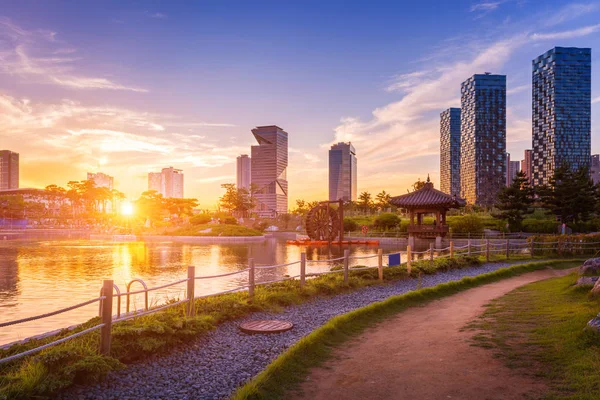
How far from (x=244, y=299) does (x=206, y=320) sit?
2.23 metres

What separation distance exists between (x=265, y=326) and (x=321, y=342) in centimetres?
152

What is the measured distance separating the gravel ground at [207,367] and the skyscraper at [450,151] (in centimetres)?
18556

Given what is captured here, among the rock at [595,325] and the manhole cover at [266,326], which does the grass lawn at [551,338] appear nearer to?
the rock at [595,325]

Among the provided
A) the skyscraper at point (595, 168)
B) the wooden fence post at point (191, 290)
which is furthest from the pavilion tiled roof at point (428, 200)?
the skyscraper at point (595, 168)

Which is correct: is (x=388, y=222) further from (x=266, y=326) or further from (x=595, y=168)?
(x=595, y=168)

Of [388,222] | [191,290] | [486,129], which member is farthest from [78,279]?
[486,129]

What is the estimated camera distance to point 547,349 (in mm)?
6758

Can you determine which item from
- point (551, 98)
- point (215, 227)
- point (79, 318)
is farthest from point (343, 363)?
point (551, 98)

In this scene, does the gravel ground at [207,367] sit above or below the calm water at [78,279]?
above

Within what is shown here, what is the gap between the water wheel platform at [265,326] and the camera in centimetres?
852

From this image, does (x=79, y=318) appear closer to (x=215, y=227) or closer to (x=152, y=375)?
(x=152, y=375)

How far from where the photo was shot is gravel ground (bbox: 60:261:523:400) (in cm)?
545

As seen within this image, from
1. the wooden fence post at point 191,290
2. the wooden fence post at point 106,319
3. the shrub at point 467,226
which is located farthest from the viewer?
the shrub at point 467,226

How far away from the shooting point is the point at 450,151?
189625 millimetres
